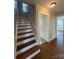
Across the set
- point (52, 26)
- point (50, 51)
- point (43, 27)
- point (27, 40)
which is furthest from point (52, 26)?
point (27, 40)

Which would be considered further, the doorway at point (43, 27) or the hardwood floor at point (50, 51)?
the doorway at point (43, 27)

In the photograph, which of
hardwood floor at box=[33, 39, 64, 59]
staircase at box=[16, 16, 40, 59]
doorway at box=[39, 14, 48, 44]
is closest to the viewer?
hardwood floor at box=[33, 39, 64, 59]

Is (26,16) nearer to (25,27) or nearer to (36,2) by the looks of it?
(25,27)

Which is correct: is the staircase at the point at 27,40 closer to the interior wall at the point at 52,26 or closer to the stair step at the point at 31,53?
the stair step at the point at 31,53

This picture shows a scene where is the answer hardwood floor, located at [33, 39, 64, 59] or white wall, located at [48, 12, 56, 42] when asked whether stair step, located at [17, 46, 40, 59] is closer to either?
hardwood floor, located at [33, 39, 64, 59]

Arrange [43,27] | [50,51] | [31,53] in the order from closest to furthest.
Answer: [50,51] → [43,27] → [31,53]

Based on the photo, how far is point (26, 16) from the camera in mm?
1902

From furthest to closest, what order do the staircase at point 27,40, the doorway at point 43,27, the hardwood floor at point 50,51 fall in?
the staircase at point 27,40 → the doorway at point 43,27 → the hardwood floor at point 50,51

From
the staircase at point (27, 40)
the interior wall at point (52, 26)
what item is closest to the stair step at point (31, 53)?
the staircase at point (27, 40)

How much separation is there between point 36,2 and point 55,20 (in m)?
0.44

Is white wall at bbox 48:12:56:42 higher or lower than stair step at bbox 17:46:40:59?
higher

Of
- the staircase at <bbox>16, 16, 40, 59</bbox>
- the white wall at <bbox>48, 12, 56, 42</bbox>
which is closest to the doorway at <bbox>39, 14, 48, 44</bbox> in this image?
the white wall at <bbox>48, 12, 56, 42</bbox>

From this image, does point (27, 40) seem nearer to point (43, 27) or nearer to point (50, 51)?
point (43, 27)
